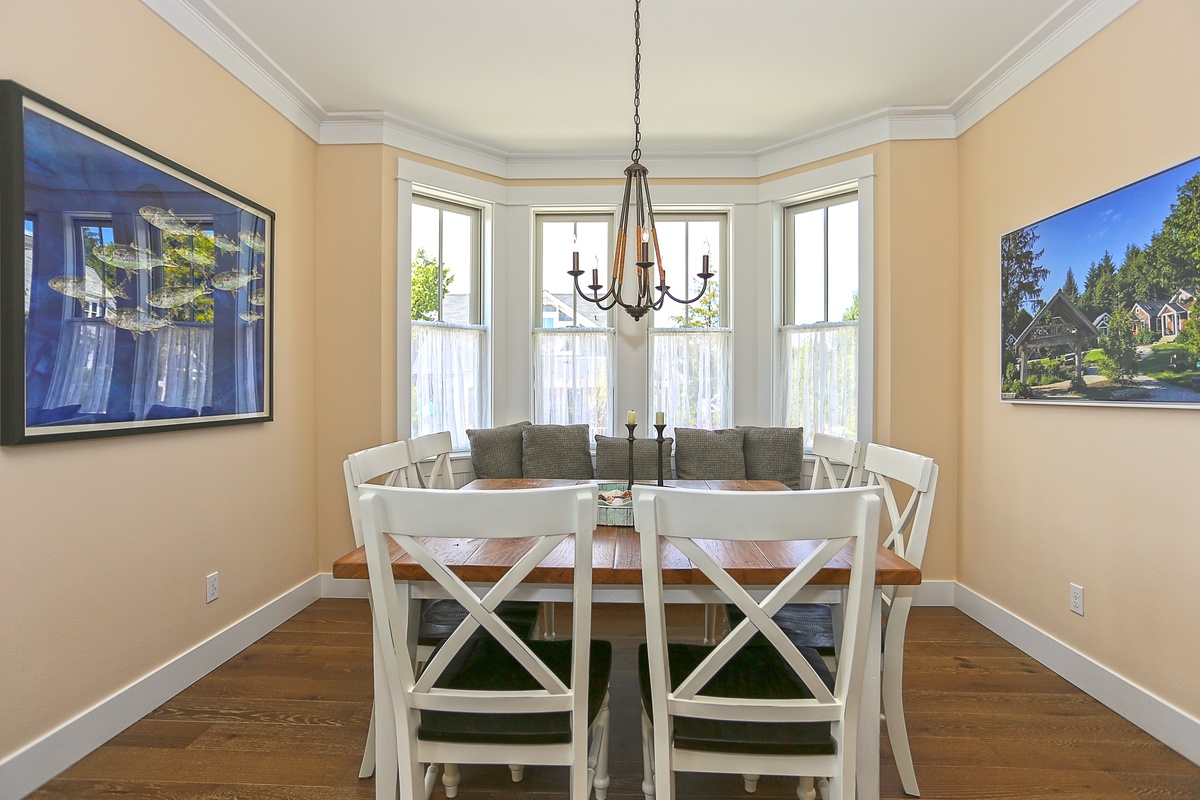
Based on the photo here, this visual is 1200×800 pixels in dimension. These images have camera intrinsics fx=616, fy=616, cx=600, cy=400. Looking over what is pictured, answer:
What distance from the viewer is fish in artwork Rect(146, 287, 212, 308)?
222cm

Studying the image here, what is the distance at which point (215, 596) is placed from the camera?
8.51 feet

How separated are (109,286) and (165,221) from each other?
0.40 m

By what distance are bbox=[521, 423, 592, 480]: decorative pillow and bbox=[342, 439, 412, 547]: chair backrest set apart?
4.08 ft

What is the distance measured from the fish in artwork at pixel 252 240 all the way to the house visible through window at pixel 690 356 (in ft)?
7.44

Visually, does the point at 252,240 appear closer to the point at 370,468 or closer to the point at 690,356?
the point at 370,468

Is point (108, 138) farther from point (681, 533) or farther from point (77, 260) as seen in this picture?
point (681, 533)

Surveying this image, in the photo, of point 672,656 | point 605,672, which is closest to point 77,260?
point 605,672

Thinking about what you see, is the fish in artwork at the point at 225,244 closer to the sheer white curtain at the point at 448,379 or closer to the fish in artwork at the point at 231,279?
the fish in artwork at the point at 231,279

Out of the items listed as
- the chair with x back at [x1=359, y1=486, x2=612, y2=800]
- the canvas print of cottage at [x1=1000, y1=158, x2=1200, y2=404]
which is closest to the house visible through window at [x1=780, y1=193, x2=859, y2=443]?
the canvas print of cottage at [x1=1000, y1=158, x2=1200, y2=404]

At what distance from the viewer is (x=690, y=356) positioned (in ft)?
13.4

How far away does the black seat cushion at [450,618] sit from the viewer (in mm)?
1863

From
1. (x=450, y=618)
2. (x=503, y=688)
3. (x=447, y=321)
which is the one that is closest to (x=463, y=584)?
(x=503, y=688)

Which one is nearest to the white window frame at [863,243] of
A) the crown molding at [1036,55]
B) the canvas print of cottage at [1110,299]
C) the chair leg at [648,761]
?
the crown molding at [1036,55]

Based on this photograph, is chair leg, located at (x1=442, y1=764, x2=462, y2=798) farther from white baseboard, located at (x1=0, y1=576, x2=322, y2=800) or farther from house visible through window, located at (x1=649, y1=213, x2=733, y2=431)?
house visible through window, located at (x1=649, y1=213, x2=733, y2=431)
